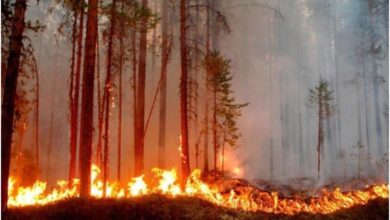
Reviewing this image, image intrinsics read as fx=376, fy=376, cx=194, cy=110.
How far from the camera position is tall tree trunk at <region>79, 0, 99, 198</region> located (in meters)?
11.1

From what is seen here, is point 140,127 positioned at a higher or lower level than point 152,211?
higher

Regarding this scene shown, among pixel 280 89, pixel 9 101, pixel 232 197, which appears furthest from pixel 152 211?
pixel 280 89

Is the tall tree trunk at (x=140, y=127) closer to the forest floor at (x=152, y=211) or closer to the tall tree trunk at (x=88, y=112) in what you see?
the tall tree trunk at (x=88, y=112)

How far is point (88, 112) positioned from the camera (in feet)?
37.0

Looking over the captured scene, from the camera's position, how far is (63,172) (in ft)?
144

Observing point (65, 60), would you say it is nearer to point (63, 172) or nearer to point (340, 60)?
point (63, 172)

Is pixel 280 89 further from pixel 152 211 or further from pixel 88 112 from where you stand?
pixel 152 211

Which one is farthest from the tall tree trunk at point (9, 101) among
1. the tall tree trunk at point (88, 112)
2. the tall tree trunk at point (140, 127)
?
the tall tree trunk at point (140, 127)

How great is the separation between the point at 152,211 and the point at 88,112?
389cm

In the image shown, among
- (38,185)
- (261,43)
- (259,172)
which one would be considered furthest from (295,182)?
(38,185)

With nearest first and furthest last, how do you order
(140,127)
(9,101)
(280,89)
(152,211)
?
(9,101) → (152,211) → (140,127) → (280,89)

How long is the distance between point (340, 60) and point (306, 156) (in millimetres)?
12987

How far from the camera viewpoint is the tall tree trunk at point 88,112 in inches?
435

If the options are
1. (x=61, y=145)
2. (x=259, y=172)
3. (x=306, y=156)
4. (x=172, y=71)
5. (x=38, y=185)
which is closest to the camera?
(x=38, y=185)
